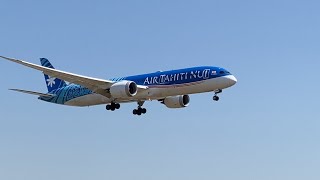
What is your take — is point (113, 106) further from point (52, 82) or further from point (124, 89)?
point (52, 82)

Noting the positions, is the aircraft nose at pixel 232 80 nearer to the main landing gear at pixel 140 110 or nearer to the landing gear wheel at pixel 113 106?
the main landing gear at pixel 140 110

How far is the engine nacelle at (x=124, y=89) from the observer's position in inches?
3017

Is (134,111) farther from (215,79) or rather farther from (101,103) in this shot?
(215,79)

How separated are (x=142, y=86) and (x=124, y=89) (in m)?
2.66

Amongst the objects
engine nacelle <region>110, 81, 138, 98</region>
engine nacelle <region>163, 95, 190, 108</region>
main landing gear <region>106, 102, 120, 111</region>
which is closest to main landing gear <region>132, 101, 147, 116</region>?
engine nacelle <region>163, 95, 190, 108</region>

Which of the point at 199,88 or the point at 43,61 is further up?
the point at 43,61

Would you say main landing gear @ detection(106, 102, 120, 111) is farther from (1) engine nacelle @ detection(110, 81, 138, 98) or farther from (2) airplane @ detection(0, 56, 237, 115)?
(1) engine nacelle @ detection(110, 81, 138, 98)

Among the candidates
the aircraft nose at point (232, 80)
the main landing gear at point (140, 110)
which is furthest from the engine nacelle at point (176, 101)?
the aircraft nose at point (232, 80)

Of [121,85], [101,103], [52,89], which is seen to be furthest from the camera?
[52,89]

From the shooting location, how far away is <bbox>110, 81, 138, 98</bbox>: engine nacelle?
76.6 m

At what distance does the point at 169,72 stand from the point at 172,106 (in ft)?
29.6

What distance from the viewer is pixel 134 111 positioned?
85000 mm

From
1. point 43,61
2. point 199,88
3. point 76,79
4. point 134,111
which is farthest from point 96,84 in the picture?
point 43,61

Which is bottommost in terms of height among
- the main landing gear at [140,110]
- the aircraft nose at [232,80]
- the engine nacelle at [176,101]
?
the aircraft nose at [232,80]
